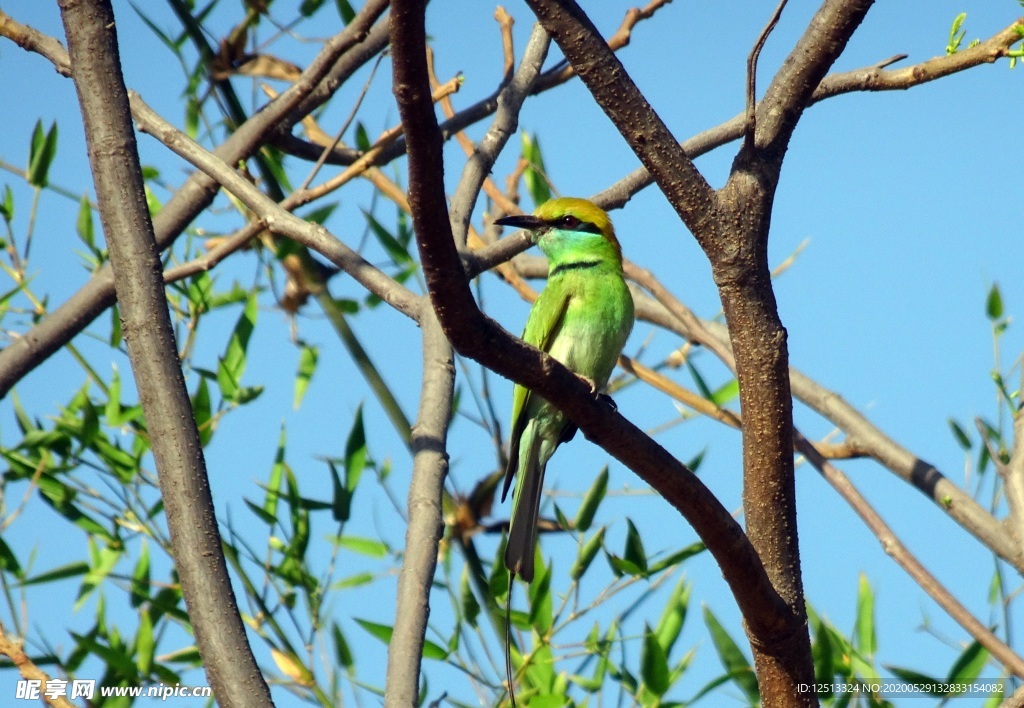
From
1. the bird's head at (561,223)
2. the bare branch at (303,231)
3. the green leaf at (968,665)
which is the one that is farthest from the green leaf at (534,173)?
the green leaf at (968,665)

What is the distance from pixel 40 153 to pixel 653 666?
243cm

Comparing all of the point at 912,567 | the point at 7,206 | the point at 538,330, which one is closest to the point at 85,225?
the point at 7,206

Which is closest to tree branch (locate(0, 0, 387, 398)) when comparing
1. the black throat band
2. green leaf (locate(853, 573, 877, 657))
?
the black throat band

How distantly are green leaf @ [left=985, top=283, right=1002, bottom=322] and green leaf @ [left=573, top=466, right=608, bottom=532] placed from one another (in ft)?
4.33

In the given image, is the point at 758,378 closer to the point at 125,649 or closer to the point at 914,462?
the point at 914,462

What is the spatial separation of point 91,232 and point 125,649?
4.22 feet

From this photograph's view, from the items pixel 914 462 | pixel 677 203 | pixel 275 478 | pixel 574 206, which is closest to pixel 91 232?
pixel 275 478

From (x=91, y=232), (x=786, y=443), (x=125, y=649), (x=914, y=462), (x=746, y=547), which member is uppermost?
(x=91, y=232)

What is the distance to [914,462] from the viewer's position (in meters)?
3.27

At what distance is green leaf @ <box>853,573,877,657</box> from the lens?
342 centimetres

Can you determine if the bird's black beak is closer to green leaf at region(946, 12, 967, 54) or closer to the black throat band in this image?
the black throat band

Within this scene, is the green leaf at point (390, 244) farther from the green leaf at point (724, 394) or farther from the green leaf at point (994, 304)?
the green leaf at point (994, 304)

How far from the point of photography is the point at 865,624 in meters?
3.45

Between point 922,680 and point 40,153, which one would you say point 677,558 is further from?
point 40,153
